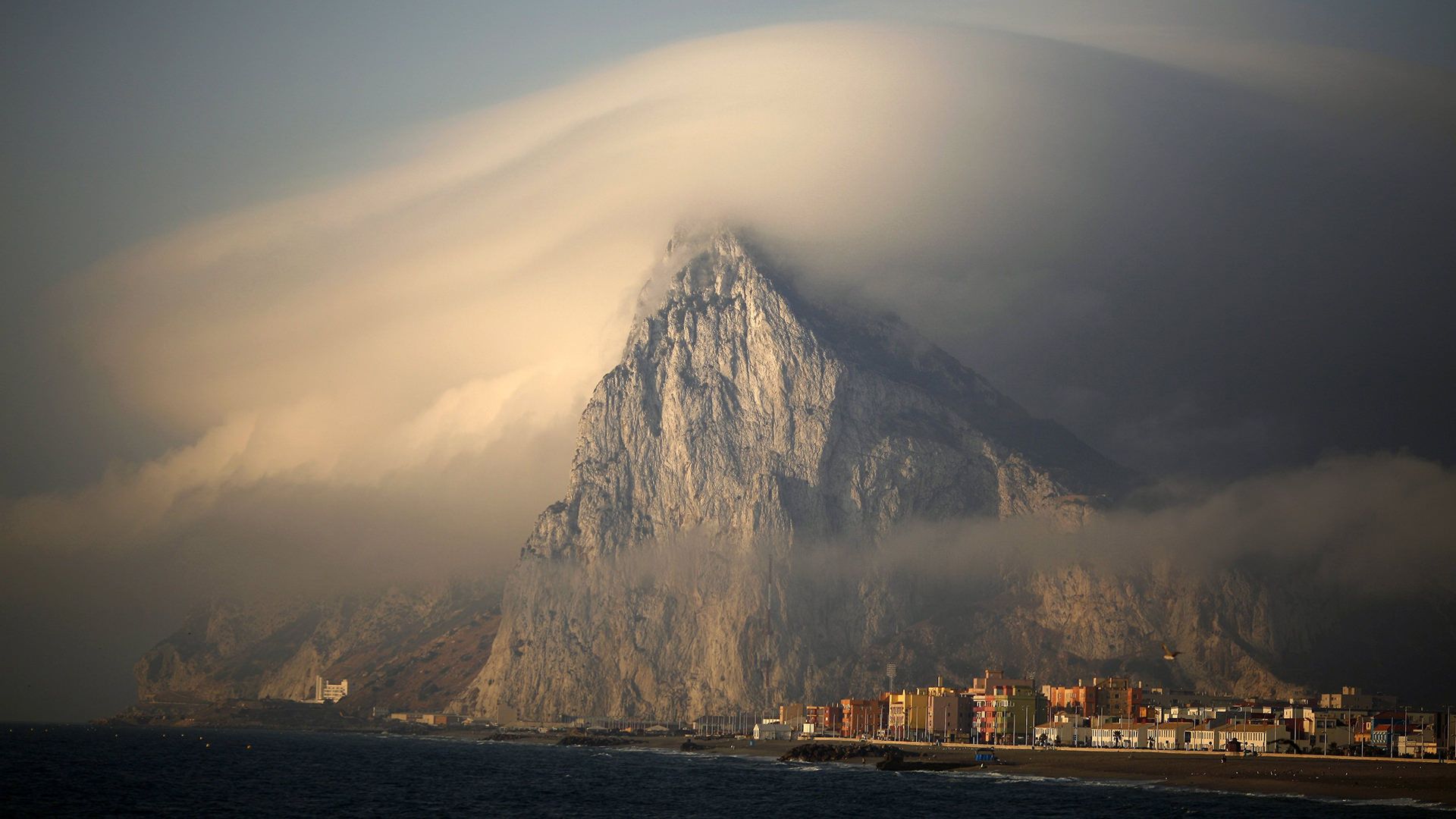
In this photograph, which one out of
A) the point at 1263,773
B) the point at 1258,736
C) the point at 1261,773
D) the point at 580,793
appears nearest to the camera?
the point at 580,793

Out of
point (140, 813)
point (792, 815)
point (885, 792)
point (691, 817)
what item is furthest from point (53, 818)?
point (885, 792)

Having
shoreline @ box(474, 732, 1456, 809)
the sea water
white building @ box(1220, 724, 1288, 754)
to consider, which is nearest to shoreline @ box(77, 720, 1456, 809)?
shoreline @ box(474, 732, 1456, 809)

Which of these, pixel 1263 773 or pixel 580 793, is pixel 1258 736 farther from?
pixel 580 793

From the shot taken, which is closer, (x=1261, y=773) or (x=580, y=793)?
(x=580, y=793)

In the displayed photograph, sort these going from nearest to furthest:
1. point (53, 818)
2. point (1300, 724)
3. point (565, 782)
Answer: point (53, 818) < point (565, 782) < point (1300, 724)

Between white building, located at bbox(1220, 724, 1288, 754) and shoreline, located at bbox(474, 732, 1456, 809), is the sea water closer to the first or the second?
shoreline, located at bbox(474, 732, 1456, 809)

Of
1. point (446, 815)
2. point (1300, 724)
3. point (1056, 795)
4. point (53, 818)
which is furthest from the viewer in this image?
point (1300, 724)

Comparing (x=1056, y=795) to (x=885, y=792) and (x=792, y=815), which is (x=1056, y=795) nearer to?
(x=885, y=792)

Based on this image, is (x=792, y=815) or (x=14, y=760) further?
(x=14, y=760)

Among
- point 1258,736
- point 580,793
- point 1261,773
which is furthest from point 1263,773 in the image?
point 580,793
